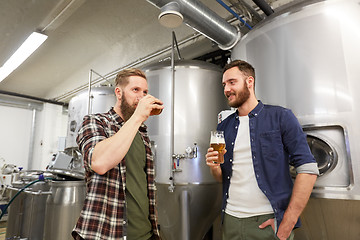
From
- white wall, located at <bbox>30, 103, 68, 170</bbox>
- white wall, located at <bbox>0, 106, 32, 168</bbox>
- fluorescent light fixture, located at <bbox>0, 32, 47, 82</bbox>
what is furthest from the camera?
white wall, located at <bbox>30, 103, 68, 170</bbox>

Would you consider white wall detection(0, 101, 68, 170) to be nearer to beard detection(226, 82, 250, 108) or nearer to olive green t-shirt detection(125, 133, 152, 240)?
olive green t-shirt detection(125, 133, 152, 240)

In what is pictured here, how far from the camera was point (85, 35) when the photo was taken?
4570mm

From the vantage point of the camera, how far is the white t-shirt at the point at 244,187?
54.3 inches

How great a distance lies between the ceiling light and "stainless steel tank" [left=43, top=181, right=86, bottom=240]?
2081 mm

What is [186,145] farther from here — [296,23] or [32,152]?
[32,152]

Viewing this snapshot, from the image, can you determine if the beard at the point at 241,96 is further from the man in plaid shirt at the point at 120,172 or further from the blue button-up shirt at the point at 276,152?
the man in plaid shirt at the point at 120,172

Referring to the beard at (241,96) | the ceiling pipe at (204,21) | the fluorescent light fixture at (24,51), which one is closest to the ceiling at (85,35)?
the fluorescent light fixture at (24,51)

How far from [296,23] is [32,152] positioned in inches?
302

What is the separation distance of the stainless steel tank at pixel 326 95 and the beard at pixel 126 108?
105 cm

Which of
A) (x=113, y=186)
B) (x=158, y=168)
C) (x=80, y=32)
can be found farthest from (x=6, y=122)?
(x=113, y=186)

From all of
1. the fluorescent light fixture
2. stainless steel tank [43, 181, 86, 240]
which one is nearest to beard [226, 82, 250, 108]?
stainless steel tank [43, 181, 86, 240]

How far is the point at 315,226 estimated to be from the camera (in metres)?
1.61

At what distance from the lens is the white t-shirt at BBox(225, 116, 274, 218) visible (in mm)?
1379

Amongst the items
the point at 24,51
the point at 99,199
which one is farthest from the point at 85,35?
the point at 99,199
